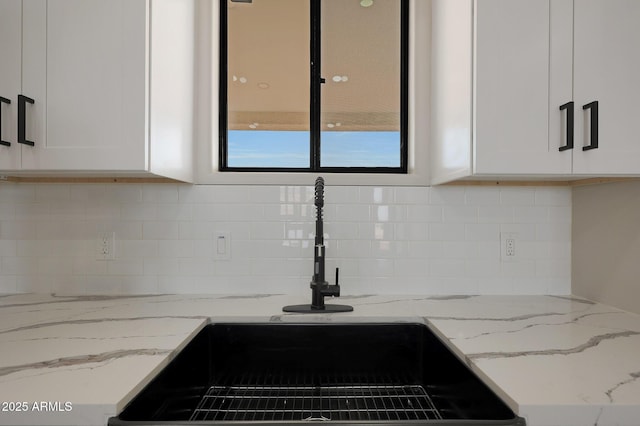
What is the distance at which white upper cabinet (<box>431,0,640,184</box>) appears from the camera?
133 centimetres

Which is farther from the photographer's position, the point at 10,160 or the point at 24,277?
the point at 24,277

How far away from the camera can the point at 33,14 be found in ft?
4.40

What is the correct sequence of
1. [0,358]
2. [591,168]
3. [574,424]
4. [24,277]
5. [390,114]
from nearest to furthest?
[574,424]
[0,358]
[591,168]
[24,277]
[390,114]

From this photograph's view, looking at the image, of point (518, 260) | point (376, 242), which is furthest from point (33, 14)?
point (518, 260)

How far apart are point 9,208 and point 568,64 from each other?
2.02 meters

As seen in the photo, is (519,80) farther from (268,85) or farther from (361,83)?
(268,85)

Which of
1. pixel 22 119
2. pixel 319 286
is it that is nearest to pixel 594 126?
pixel 319 286

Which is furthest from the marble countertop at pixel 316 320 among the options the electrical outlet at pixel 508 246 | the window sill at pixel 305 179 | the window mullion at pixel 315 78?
the window mullion at pixel 315 78

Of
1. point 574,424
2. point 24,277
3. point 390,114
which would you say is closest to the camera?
point 574,424

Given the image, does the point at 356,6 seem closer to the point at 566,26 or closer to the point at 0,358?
the point at 566,26

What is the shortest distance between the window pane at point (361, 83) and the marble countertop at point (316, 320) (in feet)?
2.15

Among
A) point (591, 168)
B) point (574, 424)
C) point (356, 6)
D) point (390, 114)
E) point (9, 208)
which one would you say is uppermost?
point (356, 6)

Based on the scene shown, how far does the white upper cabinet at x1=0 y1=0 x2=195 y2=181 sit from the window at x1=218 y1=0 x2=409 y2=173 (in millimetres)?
596

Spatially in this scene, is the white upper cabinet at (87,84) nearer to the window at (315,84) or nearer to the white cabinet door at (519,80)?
the window at (315,84)
